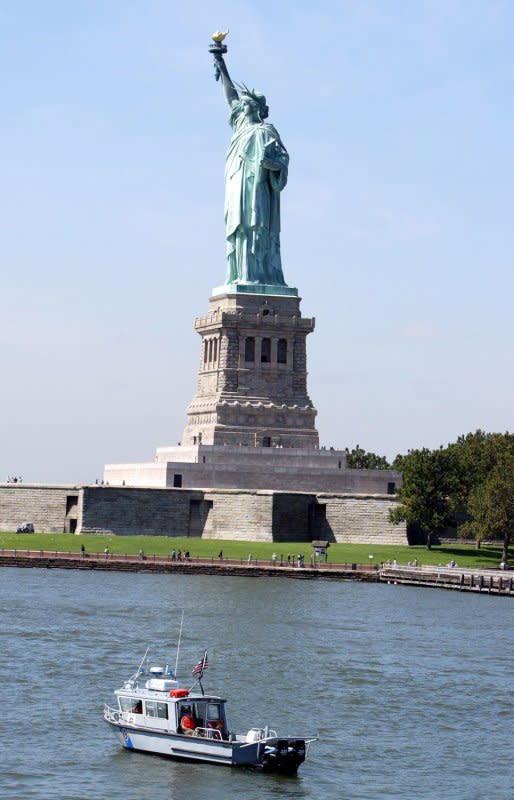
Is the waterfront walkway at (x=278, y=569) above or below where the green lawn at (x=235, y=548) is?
below

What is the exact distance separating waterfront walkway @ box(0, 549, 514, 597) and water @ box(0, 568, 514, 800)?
207 centimetres

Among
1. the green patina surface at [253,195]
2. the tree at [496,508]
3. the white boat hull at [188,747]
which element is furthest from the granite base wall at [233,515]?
the white boat hull at [188,747]

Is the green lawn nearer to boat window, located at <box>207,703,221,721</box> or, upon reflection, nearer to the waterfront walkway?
the waterfront walkway

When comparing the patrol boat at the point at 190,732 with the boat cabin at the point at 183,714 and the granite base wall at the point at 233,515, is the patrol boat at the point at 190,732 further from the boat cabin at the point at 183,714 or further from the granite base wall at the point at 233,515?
the granite base wall at the point at 233,515

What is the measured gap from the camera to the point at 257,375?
10944 centimetres

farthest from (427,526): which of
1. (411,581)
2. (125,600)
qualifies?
(125,600)

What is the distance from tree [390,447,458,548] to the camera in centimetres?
9562

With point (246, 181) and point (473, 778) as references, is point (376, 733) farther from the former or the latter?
point (246, 181)

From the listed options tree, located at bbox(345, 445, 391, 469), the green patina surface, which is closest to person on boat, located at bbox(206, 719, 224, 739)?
the green patina surface

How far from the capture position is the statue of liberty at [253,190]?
360 ft

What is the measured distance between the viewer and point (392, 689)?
5384 cm

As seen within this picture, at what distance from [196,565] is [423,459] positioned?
17.3 metres

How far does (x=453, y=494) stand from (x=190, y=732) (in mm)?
58218

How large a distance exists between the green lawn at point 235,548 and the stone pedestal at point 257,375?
11.8 m
